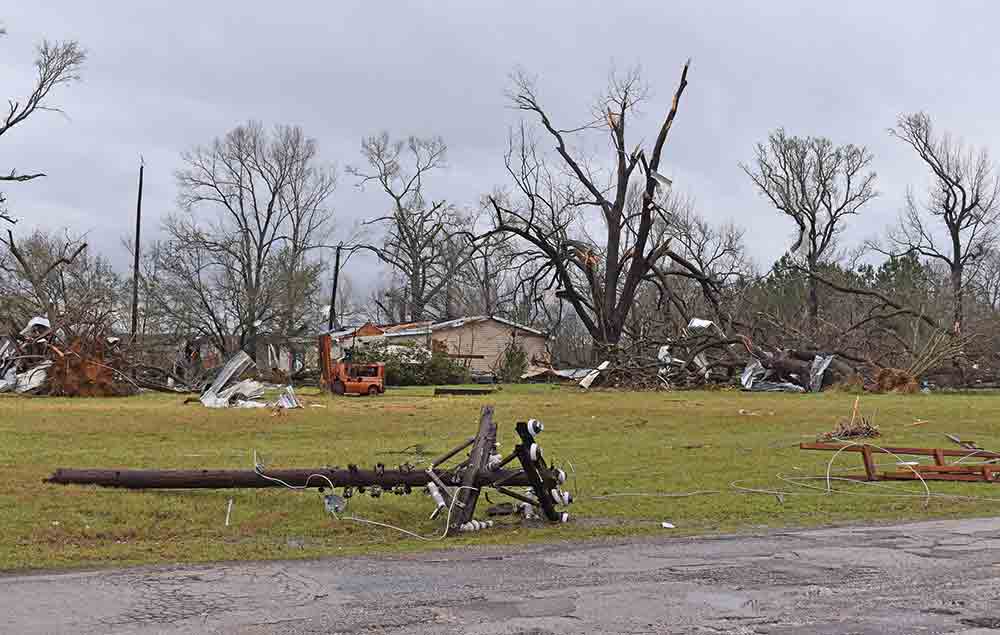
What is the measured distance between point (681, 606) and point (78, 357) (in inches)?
1138

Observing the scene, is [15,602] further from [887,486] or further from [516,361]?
[516,361]

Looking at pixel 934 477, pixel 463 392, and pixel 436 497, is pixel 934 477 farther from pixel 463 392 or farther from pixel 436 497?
pixel 463 392

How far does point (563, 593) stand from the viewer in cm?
667

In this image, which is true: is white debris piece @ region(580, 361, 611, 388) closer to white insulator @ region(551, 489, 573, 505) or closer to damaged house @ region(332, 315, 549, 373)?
damaged house @ region(332, 315, 549, 373)

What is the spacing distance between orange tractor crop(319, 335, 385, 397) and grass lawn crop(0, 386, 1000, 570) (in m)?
5.14

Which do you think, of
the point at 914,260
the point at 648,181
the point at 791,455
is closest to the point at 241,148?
the point at 648,181

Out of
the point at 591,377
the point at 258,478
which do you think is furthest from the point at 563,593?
the point at 591,377

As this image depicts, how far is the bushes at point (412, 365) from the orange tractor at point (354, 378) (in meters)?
5.11

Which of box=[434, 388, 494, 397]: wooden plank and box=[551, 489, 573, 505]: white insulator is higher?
box=[434, 388, 494, 397]: wooden plank

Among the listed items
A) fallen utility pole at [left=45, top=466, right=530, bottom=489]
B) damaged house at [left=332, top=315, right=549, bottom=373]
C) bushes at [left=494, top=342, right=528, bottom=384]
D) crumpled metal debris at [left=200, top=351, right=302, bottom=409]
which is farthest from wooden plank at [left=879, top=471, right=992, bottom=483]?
damaged house at [left=332, top=315, right=549, bottom=373]

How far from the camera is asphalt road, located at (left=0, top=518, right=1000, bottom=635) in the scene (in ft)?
19.0

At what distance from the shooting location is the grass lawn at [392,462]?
9211 millimetres

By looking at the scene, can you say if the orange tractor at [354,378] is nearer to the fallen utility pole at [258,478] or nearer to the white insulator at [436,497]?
the fallen utility pole at [258,478]

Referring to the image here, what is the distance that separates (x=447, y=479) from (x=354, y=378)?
24.0m
